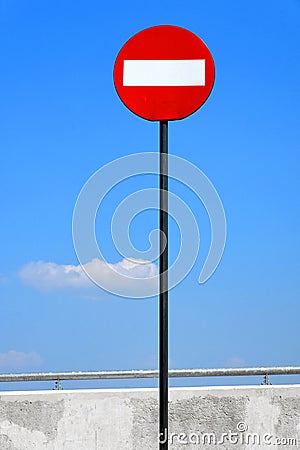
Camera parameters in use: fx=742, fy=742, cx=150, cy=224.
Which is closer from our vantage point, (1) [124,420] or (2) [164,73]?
(2) [164,73]

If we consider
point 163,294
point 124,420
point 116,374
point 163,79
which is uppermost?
point 163,79

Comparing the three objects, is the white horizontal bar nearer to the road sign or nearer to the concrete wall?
the road sign

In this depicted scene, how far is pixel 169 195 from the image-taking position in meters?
3.59

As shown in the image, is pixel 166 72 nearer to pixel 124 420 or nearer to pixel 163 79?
pixel 163 79

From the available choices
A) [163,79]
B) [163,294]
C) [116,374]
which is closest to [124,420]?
[116,374]

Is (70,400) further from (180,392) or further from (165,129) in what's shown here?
(165,129)

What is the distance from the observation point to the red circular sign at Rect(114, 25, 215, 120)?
11.7 feet

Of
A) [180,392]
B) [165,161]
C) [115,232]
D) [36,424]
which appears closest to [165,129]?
[165,161]

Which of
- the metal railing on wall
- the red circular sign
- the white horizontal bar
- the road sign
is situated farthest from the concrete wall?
the white horizontal bar

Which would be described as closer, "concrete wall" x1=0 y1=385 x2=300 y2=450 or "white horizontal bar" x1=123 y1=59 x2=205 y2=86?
"white horizontal bar" x1=123 y1=59 x2=205 y2=86

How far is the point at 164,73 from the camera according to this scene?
11.7 feet

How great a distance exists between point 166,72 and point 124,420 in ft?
6.37

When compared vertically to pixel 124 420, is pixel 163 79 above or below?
above

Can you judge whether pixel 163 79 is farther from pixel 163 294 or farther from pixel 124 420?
pixel 124 420
